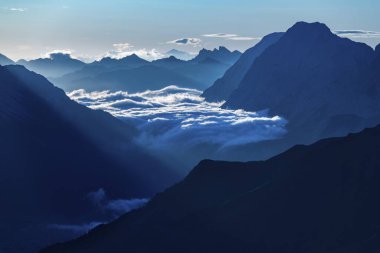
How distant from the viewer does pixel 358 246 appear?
183 metres

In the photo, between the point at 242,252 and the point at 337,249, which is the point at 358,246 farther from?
the point at 242,252

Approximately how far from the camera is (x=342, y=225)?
199625mm

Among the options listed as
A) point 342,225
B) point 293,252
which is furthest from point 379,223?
point 293,252

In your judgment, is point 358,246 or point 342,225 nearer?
point 358,246

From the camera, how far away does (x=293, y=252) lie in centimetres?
19338

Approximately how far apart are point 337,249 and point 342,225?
13.8m

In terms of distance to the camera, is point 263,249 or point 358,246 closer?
point 358,246

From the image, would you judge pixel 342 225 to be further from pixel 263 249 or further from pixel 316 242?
pixel 263 249

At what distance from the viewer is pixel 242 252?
655 ft

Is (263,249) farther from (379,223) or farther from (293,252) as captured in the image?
(379,223)

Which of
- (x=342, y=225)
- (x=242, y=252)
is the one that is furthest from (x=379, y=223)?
(x=242, y=252)

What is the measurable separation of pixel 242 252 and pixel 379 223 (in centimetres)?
3947

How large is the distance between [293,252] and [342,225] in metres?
17.6

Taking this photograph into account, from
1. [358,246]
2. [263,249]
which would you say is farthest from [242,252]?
[358,246]
